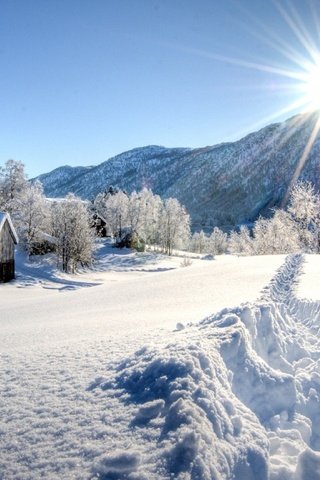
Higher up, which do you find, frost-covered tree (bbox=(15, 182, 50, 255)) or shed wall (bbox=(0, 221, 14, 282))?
frost-covered tree (bbox=(15, 182, 50, 255))

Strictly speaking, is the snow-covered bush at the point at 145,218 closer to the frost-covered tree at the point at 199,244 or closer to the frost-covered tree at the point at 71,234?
the frost-covered tree at the point at 71,234

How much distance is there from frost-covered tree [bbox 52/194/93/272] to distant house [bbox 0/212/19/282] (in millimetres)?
8999

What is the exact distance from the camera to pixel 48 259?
45.3 meters

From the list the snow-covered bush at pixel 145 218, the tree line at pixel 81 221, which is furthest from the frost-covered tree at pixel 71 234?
the snow-covered bush at pixel 145 218

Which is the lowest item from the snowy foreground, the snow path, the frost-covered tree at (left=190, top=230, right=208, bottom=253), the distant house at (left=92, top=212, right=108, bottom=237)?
the frost-covered tree at (left=190, top=230, right=208, bottom=253)

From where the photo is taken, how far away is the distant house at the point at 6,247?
3281cm

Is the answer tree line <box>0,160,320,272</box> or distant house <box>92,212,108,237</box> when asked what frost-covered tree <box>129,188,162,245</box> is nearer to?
tree line <box>0,160,320,272</box>

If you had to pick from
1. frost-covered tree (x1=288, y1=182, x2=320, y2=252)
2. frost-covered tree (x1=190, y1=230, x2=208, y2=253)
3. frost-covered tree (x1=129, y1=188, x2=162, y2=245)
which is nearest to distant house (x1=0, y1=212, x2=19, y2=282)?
frost-covered tree (x1=288, y1=182, x2=320, y2=252)

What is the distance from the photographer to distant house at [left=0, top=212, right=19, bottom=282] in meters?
32.8

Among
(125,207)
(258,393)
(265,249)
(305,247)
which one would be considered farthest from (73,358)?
(125,207)

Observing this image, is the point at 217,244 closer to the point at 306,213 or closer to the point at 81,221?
the point at 306,213

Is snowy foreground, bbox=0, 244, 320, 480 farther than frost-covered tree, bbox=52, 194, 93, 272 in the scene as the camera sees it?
No

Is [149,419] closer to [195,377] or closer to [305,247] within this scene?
[195,377]

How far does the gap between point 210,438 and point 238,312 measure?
11.8 feet
